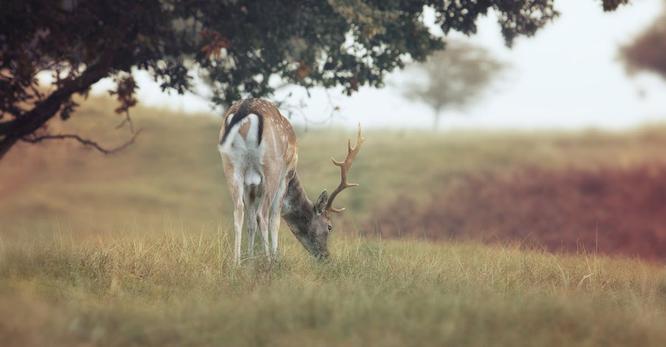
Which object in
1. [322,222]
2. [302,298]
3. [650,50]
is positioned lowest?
[302,298]

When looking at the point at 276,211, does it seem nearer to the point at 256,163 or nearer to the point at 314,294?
the point at 256,163

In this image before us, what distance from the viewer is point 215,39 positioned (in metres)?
12.8

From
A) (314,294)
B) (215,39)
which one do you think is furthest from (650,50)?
(314,294)

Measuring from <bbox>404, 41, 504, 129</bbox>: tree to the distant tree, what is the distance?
8.55 metres

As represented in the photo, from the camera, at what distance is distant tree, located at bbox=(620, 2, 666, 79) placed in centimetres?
3372

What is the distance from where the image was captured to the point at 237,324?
7359mm

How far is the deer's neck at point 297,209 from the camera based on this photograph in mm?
11875

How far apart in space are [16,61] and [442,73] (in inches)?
1223

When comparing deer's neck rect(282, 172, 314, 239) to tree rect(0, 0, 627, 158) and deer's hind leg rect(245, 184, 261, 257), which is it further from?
tree rect(0, 0, 627, 158)

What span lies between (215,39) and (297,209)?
3048mm

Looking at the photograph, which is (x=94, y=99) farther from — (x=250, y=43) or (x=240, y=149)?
(x=240, y=149)

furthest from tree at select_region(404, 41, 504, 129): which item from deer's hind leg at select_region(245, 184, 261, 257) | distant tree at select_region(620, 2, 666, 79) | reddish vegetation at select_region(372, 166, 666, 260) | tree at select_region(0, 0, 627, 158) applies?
deer's hind leg at select_region(245, 184, 261, 257)

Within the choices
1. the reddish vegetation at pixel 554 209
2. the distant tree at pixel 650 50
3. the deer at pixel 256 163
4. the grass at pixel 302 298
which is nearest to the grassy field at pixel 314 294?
the grass at pixel 302 298

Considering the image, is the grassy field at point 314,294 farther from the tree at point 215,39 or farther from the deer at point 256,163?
the tree at point 215,39
